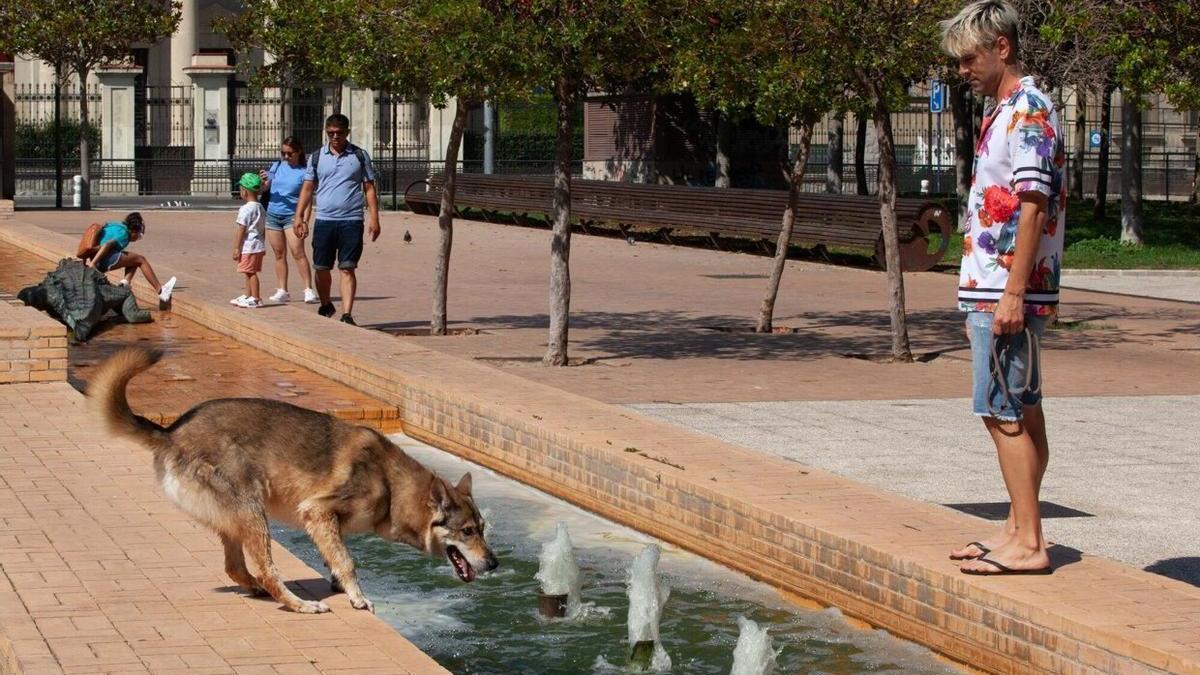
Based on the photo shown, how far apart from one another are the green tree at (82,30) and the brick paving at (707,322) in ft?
43.4

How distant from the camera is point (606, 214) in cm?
3189

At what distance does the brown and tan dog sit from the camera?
6.42 metres

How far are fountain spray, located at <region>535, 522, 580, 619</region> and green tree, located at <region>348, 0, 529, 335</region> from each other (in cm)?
620

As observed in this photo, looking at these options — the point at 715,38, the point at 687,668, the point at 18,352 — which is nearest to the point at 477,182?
the point at 715,38

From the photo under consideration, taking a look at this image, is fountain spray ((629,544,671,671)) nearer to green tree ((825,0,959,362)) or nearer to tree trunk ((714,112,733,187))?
green tree ((825,0,959,362))

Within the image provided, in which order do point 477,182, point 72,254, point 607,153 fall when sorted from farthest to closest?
point 607,153, point 477,182, point 72,254

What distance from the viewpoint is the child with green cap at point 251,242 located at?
16.8 metres

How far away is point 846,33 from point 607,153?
25.1 m

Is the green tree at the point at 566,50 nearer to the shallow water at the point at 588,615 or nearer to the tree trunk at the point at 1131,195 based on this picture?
the shallow water at the point at 588,615

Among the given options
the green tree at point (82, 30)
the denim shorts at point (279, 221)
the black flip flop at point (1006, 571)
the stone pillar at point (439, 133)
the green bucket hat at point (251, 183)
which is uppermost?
the green tree at point (82, 30)

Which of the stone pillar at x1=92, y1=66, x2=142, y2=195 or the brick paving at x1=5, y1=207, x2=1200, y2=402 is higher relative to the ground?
the stone pillar at x1=92, y1=66, x2=142, y2=195

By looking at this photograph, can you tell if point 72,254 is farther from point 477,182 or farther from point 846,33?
point 477,182

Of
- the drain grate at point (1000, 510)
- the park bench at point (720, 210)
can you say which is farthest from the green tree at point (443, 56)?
the park bench at point (720, 210)

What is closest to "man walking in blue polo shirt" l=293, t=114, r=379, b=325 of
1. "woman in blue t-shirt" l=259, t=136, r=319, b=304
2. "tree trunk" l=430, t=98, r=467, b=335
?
"tree trunk" l=430, t=98, r=467, b=335
